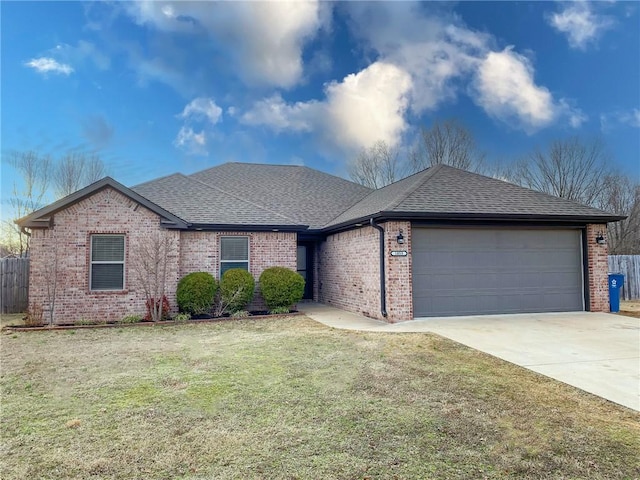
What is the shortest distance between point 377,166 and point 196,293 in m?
20.3

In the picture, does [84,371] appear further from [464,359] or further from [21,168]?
[21,168]

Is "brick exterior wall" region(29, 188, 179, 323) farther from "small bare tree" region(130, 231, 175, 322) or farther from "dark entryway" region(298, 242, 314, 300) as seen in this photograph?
"dark entryway" region(298, 242, 314, 300)

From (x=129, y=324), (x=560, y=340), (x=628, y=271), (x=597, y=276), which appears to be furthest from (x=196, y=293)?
(x=628, y=271)

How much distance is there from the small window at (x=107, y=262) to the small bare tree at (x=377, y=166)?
66.1 ft

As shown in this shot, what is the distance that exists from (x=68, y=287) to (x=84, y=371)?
6.00 m

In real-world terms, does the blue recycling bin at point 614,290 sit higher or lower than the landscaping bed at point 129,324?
higher

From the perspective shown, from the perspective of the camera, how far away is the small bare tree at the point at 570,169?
81.4 feet

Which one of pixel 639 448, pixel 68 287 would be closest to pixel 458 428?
pixel 639 448

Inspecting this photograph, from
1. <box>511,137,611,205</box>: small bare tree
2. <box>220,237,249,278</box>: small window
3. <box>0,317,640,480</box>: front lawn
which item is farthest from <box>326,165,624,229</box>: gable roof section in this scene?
<box>511,137,611,205</box>: small bare tree

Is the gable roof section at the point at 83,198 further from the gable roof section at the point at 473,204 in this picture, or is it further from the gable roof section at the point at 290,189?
the gable roof section at the point at 473,204

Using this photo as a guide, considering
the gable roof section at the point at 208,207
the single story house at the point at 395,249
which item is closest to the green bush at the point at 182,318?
the single story house at the point at 395,249

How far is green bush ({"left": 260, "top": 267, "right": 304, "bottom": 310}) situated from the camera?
1207 cm

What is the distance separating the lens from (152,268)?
1145 cm

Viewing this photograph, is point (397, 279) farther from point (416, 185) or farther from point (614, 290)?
point (614, 290)
